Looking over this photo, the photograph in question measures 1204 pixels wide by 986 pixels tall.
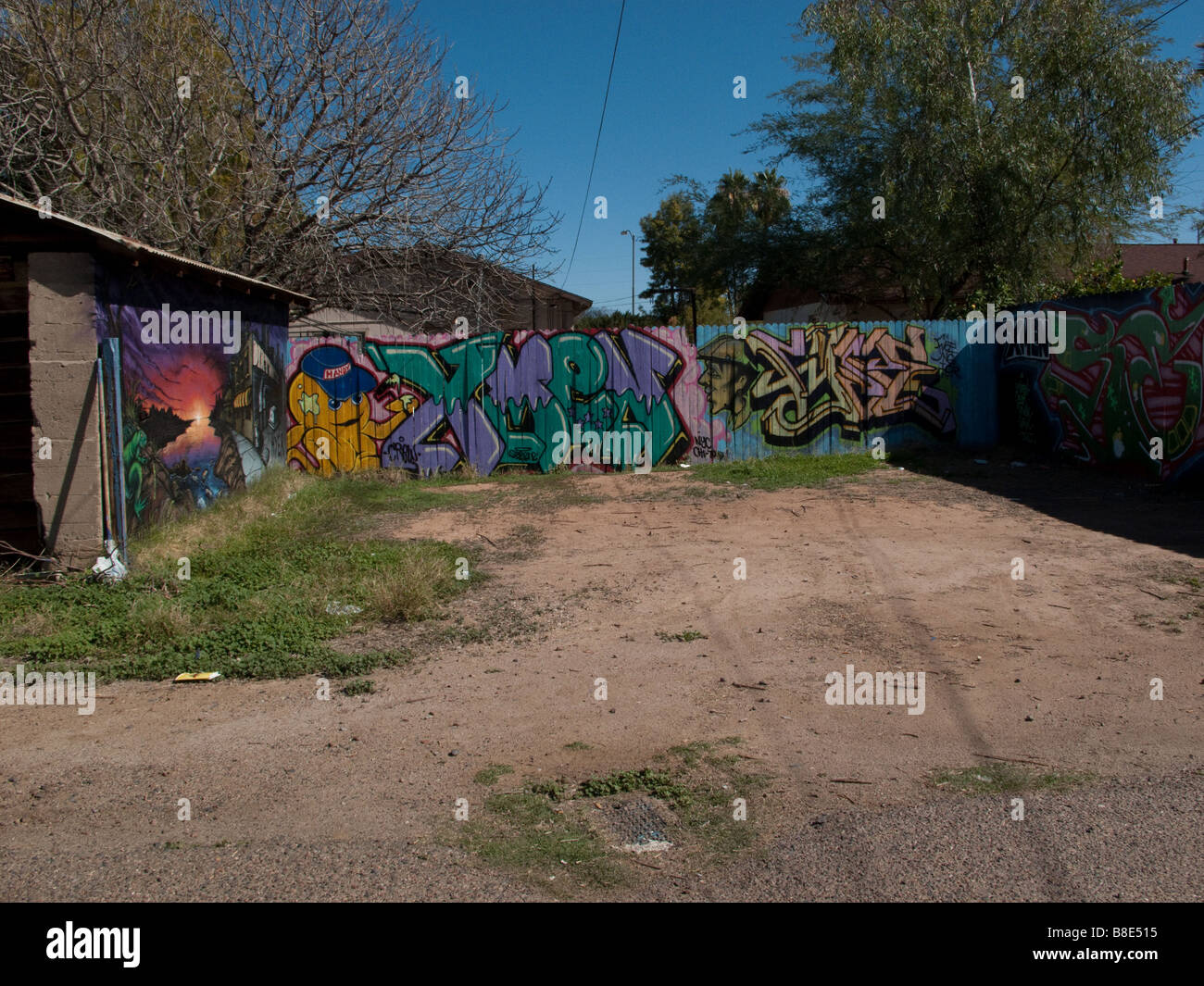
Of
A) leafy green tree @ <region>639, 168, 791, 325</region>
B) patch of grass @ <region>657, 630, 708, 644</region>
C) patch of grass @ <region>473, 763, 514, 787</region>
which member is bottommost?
patch of grass @ <region>473, 763, 514, 787</region>

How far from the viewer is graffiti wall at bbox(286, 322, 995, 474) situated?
46.0 ft

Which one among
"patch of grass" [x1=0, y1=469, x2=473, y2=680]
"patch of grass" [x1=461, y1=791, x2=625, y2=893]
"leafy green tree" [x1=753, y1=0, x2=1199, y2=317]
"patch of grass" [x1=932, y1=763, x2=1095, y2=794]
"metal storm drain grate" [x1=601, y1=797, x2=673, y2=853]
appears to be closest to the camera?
"patch of grass" [x1=461, y1=791, x2=625, y2=893]

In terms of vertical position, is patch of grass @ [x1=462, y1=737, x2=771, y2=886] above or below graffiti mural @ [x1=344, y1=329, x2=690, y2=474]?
below

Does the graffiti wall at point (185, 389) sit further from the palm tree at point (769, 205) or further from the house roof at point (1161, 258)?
the house roof at point (1161, 258)

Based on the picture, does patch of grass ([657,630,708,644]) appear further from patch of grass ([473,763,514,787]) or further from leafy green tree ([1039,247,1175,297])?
leafy green tree ([1039,247,1175,297])

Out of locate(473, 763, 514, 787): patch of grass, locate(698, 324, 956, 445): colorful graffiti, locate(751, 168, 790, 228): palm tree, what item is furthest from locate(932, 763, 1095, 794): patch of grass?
locate(751, 168, 790, 228): palm tree

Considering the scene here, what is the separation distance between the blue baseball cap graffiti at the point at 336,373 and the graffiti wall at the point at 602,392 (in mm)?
15

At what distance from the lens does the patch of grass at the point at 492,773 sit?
165 inches

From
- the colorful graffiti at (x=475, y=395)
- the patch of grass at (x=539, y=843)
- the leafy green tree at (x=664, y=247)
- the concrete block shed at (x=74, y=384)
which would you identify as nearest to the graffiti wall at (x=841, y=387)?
the colorful graffiti at (x=475, y=395)

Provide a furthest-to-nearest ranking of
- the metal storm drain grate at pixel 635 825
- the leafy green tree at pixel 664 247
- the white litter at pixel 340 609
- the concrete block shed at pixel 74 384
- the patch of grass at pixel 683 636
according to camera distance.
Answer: the leafy green tree at pixel 664 247 < the concrete block shed at pixel 74 384 < the white litter at pixel 340 609 < the patch of grass at pixel 683 636 < the metal storm drain grate at pixel 635 825

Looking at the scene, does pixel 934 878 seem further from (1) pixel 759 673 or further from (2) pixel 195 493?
(2) pixel 195 493

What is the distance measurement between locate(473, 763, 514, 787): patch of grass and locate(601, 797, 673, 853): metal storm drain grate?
54 cm

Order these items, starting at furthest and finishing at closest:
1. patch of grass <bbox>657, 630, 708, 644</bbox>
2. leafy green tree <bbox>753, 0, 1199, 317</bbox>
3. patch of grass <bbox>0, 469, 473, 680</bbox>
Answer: leafy green tree <bbox>753, 0, 1199, 317</bbox> < patch of grass <bbox>657, 630, 708, 644</bbox> < patch of grass <bbox>0, 469, 473, 680</bbox>

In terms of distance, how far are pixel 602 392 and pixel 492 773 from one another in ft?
34.1
